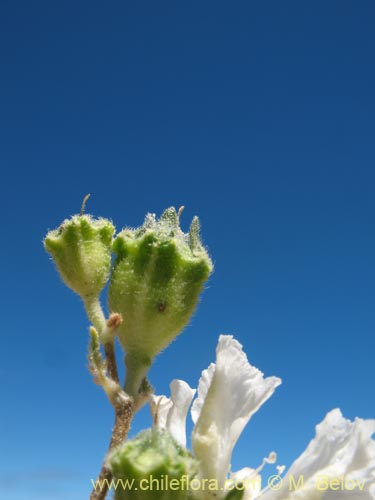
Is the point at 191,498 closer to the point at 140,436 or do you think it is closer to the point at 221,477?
the point at 221,477

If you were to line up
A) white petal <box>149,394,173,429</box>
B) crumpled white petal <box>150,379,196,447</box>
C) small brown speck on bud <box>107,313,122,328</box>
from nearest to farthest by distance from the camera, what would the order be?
1. small brown speck on bud <box>107,313,122,328</box>
2. white petal <box>149,394,173,429</box>
3. crumpled white petal <box>150,379,196,447</box>

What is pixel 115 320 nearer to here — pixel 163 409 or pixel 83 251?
pixel 83 251

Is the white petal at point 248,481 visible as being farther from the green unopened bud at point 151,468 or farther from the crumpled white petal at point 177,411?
the green unopened bud at point 151,468

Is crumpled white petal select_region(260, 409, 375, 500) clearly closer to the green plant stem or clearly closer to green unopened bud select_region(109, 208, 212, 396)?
green unopened bud select_region(109, 208, 212, 396)

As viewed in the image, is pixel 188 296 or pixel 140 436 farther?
pixel 188 296

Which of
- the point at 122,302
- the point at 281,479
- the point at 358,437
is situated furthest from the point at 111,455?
the point at 358,437

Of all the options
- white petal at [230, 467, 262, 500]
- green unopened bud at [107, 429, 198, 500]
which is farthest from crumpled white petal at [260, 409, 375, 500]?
green unopened bud at [107, 429, 198, 500]

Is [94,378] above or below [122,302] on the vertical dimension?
below

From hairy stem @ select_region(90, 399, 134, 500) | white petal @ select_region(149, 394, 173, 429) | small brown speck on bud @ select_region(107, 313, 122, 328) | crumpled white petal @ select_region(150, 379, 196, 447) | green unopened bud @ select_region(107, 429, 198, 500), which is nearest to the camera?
green unopened bud @ select_region(107, 429, 198, 500)
